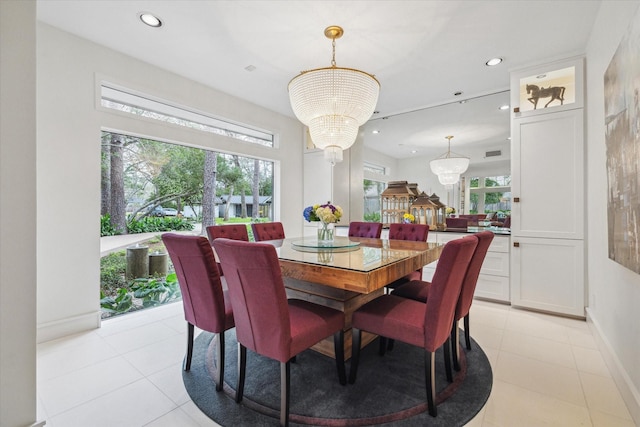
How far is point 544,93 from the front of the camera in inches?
128

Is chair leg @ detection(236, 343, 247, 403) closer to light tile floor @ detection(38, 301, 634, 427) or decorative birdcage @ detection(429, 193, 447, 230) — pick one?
light tile floor @ detection(38, 301, 634, 427)

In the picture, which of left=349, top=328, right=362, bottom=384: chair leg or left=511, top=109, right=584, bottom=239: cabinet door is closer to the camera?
left=349, top=328, right=362, bottom=384: chair leg

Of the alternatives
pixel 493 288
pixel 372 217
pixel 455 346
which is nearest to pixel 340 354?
pixel 455 346

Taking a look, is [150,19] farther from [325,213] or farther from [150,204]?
[325,213]

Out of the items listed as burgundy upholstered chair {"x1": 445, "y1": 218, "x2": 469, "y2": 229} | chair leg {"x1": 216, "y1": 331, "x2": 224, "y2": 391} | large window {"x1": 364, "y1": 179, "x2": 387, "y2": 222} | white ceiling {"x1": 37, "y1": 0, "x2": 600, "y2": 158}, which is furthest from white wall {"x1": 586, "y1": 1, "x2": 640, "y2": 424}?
large window {"x1": 364, "y1": 179, "x2": 387, "y2": 222}

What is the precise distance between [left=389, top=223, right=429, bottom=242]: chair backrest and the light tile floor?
1047mm

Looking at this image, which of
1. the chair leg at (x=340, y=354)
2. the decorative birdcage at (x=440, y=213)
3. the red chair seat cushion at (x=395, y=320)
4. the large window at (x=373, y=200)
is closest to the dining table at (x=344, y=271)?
the red chair seat cushion at (x=395, y=320)

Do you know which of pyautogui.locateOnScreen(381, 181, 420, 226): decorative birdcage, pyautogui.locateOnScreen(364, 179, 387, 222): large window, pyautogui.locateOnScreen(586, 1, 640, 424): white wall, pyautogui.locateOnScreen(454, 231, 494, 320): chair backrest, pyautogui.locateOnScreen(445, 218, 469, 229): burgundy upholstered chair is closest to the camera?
pyautogui.locateOnScreen(586, 1, 640, 424): white wall

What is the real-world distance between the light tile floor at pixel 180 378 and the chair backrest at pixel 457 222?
141 centimetres

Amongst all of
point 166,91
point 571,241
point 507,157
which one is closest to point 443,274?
point 571,241

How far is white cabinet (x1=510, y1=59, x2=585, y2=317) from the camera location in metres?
2.98

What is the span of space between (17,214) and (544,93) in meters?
4.61

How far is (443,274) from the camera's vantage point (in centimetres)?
156

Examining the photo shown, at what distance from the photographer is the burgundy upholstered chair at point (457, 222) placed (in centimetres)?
398
